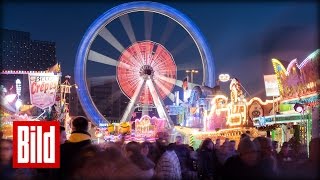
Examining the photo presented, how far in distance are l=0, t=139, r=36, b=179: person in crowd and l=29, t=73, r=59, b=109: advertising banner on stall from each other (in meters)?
20.1

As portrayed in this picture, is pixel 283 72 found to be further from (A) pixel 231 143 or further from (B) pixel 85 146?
(B) pixel 85 146

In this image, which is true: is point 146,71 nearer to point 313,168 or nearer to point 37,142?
point 313,168

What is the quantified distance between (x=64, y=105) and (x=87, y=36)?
7501 millimetres

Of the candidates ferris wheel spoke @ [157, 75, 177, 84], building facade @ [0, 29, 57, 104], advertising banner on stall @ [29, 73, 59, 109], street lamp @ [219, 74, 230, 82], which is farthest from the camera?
building facade @ [0, 29, 57, 104]

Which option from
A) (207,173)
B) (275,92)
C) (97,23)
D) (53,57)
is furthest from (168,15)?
(53,57)

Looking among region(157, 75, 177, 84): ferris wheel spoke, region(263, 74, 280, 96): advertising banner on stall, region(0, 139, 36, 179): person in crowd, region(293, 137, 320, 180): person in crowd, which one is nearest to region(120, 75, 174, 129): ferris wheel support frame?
region(157, 75, 177, 84): ferris wheel spoke

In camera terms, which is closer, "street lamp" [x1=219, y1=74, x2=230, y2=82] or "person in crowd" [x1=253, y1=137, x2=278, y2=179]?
"person in crowd" [x1=253, y1=137, x2=278, y2=179]

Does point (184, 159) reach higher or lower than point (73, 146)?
lower

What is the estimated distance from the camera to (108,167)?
5.40 meters

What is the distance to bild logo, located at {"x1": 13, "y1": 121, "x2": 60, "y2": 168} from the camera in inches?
184

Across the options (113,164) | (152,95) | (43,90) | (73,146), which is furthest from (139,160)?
(152,95)

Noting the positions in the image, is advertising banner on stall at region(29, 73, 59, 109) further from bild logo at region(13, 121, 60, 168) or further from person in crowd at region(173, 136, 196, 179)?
bild logo at region(13, 121, 60, 168)

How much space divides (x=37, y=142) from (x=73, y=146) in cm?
78

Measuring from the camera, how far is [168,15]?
→ 29906mm
